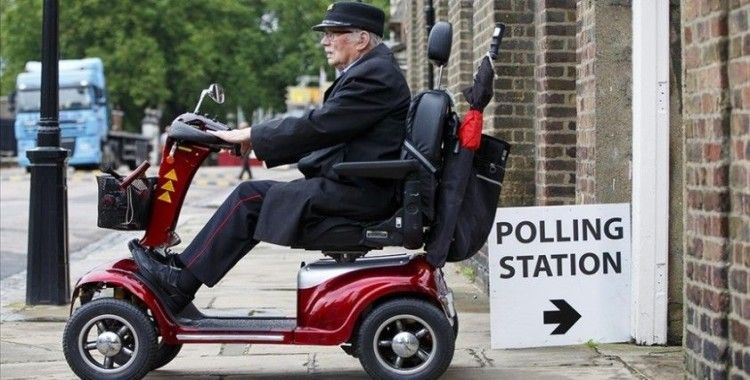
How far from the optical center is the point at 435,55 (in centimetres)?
620

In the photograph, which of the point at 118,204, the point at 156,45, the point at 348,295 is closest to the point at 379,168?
the point at 348,295

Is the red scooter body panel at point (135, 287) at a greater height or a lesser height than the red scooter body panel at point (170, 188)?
lesser

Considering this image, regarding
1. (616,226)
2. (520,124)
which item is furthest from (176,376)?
(520,124)

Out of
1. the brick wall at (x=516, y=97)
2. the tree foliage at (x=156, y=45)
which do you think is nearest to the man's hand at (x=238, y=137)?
the brick wall at (x=516, y=97)

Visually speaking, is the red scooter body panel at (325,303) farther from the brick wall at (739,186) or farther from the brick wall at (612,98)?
the brick wall at (612,98)

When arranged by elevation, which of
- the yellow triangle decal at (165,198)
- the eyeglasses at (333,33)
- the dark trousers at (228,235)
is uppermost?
the eyeglasses at (333,33)

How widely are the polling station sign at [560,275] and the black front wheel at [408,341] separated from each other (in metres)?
1.14

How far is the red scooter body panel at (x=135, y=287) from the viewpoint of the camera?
6379 millimetres

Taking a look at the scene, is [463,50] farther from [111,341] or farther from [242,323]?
[111,341]

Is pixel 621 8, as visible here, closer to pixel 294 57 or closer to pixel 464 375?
pixel 464 375

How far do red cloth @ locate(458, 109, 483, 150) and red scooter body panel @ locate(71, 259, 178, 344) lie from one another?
150cm

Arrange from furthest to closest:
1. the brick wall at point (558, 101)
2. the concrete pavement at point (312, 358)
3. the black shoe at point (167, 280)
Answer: the brick wall at point (558, 101) < the concrete pavement at point (312, 358) < the black shoe at point (167, 280)

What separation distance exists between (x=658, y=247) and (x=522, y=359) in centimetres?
91

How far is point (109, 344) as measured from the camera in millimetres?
6395
